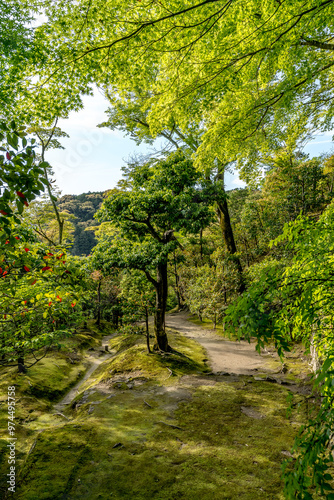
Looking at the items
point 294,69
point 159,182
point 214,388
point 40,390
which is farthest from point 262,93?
point 40,390

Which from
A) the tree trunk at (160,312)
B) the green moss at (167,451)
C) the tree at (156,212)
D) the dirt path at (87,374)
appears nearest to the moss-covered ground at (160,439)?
the green moss at (167,451)

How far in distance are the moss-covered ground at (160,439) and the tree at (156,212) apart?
3607 mm

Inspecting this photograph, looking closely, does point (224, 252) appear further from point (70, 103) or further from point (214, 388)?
point (70, 103)

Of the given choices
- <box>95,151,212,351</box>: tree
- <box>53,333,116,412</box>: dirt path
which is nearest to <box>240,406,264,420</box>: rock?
<box>95,151,212,351</box>: tree

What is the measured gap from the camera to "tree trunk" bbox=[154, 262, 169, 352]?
345 inches

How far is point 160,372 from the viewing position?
7656 millimetres

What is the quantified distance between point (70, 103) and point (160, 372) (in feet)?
23.6

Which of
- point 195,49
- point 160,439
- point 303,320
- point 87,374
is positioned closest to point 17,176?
point 303,320

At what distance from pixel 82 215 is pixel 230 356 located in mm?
46007

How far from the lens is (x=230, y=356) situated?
10.1 metres

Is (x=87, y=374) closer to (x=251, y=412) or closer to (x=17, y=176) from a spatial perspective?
(x=251, y=412)

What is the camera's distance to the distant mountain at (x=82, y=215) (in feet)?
137

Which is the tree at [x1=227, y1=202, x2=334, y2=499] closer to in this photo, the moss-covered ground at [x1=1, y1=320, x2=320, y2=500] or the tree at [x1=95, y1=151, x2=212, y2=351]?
the moss-covered ground at [x1=1, y1=320, x2=320, y2=500]

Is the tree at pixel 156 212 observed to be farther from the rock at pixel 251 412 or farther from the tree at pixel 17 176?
the tree at pixel 17 176
